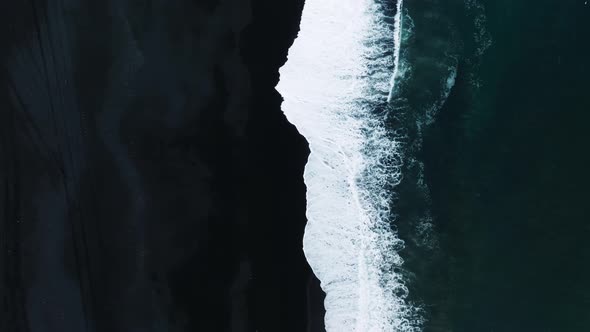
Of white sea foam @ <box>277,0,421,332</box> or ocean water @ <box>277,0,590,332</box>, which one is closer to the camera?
white sea foam @ <box>277,0,421,332</box>

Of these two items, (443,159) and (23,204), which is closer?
(23,204)

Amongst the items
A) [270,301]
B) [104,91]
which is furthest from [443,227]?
[104,91]

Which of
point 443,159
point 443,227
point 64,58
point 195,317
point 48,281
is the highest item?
point 64,58

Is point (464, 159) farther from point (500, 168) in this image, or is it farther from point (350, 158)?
point (350, 158)

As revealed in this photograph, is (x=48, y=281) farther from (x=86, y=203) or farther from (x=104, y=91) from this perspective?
(x=104, y=91)

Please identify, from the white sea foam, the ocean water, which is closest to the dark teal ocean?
the ocean water

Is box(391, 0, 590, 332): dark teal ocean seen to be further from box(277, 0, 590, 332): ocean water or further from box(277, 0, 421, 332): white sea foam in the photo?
box(277, 0, 421, 332): white sea foam
